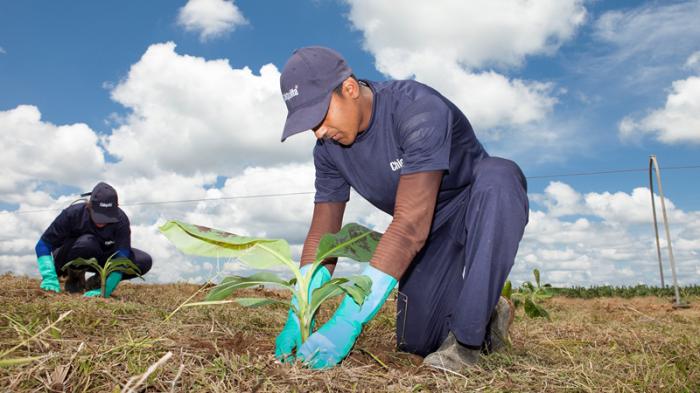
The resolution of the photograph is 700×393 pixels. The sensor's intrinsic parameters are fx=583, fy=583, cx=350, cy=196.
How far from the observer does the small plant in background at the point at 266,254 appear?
6.46 ft

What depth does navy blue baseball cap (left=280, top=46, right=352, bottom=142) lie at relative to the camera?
1925mm

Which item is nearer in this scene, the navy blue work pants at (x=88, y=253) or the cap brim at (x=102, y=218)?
the cap brim at (x=102, y=218)

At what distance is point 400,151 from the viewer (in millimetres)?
2236

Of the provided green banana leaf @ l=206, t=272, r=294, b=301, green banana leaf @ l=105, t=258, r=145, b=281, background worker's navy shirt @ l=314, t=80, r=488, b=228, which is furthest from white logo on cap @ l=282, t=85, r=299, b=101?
green banana leaf @ l=105, t=258, r=145, b=281

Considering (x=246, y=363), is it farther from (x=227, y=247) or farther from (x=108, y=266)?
(x=108, y=266)

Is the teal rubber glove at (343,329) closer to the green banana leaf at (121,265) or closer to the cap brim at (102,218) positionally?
the green banana leaf at (121,265)

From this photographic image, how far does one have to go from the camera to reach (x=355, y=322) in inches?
75.1

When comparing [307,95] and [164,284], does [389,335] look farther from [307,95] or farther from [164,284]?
[164,284]

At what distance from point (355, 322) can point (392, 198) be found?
0.66 metres

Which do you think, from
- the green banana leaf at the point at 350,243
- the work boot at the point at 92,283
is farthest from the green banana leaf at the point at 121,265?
the green banana leaf at the point at 350,243

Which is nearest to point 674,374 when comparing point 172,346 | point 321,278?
point 321,278

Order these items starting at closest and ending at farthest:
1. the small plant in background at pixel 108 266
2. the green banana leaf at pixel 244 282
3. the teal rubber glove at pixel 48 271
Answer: the green banana leaf at pixel 244 282 → the small plant in background at pixel 108 266 → the teal rubber glove at pixel 48 271

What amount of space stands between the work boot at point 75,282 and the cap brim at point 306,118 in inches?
187

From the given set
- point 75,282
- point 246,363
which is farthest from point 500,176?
point 75,282
